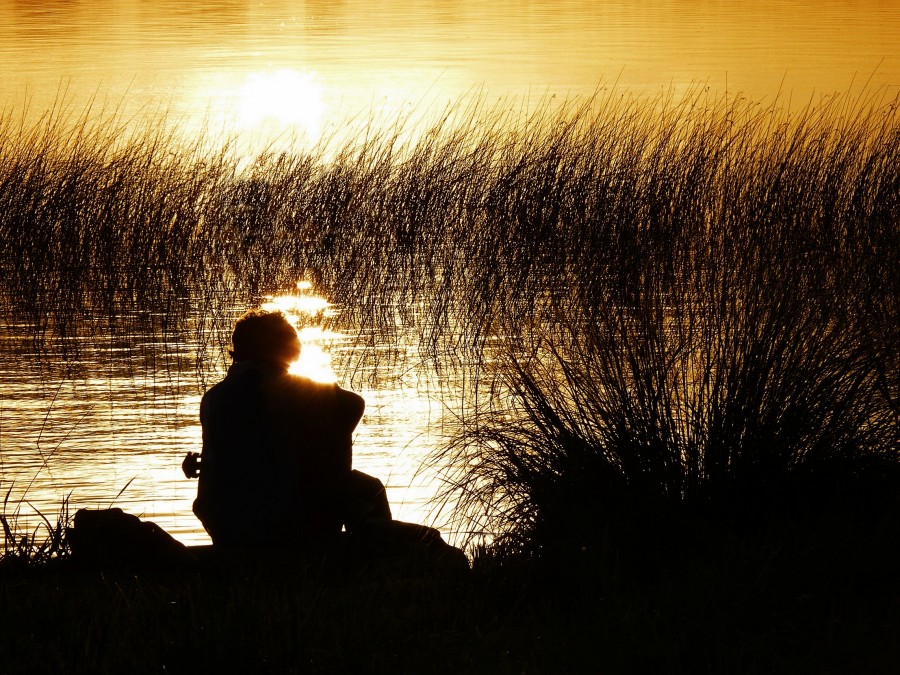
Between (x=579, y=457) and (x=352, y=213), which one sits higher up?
(x=352, y=213)

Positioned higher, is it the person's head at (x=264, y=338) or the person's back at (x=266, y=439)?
the person's head at (x=264, y=338)

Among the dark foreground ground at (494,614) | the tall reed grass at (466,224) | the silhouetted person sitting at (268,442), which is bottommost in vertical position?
the dark foreground ground at (494,614)

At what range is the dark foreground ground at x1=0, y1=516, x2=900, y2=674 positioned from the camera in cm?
306

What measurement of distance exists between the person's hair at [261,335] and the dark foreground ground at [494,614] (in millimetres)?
572

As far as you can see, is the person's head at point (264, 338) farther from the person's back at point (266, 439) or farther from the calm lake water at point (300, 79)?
the calm lake water at point (300, 79)

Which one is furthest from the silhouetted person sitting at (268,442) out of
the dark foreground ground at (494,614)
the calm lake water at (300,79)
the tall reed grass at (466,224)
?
the tall reed grass at (466,224)

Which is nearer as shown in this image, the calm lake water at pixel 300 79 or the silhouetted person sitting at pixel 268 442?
the silhouetted person sitting at pixel 268 442

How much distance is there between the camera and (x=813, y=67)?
2531 cm

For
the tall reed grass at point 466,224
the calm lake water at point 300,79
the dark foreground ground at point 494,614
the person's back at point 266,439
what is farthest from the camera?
the tall reed grass at point 466,224

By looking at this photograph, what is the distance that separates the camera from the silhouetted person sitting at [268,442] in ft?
12.2

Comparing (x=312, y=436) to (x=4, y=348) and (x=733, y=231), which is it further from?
(x=733, y=231)

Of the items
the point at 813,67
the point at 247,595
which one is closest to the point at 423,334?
the point at 247,595

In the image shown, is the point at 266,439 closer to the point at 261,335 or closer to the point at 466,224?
the point at 261,335

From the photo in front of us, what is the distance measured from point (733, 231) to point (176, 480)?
567 cm
